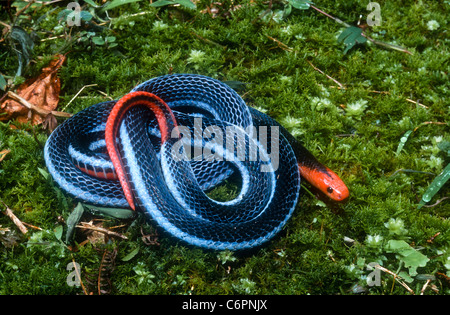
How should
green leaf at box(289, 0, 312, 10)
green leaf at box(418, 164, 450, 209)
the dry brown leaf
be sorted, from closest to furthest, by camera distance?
green leaf at box(418, 164, 450, 209)
the dry brown leaf
green leaf at box(289, 0, 312, 10)

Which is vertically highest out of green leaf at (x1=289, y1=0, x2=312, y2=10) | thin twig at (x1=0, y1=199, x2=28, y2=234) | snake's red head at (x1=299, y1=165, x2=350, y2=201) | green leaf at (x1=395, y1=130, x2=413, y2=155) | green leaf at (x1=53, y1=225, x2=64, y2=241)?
green leaf at (x1=289, y1=0, x2=312, y2=10)

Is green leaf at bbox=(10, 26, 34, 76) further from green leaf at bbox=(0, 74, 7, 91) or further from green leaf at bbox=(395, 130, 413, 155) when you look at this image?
green leaf at bbox=(395, 130, 413, 155)

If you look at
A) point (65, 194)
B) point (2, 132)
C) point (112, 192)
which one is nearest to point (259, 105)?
point (112, 192)

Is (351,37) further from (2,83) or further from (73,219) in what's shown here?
(2,83)

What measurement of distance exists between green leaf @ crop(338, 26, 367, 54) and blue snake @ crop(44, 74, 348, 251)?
6.32 feet

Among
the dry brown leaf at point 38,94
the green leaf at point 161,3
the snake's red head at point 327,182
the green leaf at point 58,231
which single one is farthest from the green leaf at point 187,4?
the green leaf at point 58,231

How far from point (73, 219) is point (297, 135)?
2.47 m

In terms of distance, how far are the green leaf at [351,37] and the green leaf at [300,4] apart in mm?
648

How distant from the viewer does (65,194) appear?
11.9ft

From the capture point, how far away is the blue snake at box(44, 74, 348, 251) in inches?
133

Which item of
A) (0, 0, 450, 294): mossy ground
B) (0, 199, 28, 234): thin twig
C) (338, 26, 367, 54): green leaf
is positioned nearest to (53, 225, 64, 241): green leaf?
(0, 0, 450, 294): mossy ground

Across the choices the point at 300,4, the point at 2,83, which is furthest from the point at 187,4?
the point at 2,83

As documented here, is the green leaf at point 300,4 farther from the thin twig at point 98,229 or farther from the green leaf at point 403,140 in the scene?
the thin twig at point 98,229

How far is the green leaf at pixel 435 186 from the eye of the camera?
3.90 meters
